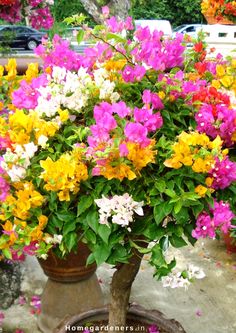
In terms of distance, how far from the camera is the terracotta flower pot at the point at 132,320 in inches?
84.8

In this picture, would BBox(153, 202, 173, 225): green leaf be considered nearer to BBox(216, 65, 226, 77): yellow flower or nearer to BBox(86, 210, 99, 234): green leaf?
BBox(86, 210, 99, 234): green leaf

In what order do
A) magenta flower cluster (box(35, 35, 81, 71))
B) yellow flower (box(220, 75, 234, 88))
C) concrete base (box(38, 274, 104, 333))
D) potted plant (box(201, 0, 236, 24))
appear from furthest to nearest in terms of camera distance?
potted plant (box(201, 0, 236, 24)), concrete base (box(38, 274, 104, 333)), magenta flower cluster (box(35, 35, 81, 71)), yellow flower (box(220, 75, 234, 88))

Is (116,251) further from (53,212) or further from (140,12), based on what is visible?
(140,12)

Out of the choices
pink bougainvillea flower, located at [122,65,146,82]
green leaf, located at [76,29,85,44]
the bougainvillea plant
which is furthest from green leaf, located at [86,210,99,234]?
the bougainvillea plant

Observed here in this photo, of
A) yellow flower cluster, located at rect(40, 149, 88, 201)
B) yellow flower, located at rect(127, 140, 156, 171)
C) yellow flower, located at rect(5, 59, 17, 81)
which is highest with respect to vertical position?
yellow flower, located at rect(5, 59, 17, 81)

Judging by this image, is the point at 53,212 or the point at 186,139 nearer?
the point at 186,139

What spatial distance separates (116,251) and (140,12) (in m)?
26.3

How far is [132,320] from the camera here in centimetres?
227

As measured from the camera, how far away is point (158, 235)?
4.75 feet

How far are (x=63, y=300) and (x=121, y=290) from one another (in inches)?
33.3

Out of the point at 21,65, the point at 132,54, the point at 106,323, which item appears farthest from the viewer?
the point at 21,65

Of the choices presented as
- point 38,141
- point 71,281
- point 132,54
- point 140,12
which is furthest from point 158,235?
point 140,12

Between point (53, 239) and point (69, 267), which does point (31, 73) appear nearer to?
point (53, 239)

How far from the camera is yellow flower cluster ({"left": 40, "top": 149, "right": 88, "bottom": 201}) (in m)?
1.32
